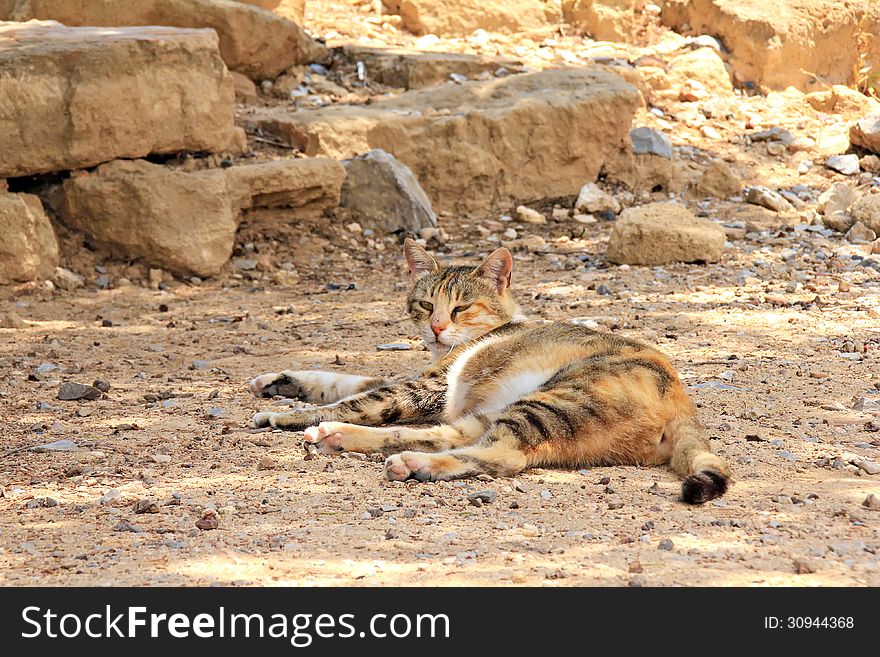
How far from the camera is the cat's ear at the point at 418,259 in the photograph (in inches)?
220

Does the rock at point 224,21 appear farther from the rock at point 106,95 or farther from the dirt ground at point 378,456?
the dirt ground at point 378,456

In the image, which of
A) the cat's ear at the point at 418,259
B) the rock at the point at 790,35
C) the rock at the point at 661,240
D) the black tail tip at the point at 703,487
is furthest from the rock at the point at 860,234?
the black tail tip at the point at 703,487

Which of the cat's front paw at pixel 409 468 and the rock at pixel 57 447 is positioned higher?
the cat's front paw at pixel 409 468

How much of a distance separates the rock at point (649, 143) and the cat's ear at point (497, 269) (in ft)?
18.2

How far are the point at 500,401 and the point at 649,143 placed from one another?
659 centimetres

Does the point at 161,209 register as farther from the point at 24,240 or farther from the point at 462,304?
the point at 462,304

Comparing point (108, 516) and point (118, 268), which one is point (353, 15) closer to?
point (118, 268)

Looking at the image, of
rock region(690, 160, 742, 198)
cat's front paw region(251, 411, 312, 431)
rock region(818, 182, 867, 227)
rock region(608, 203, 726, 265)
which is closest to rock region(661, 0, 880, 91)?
rock region(690, 160, 742, 198)

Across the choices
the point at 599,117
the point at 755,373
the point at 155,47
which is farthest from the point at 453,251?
the point at 755,373

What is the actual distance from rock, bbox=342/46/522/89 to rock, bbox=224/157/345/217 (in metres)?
2.42

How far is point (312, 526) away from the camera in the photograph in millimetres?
3430

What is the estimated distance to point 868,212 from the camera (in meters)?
8.95

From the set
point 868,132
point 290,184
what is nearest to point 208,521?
point 290,184

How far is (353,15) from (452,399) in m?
8.15
